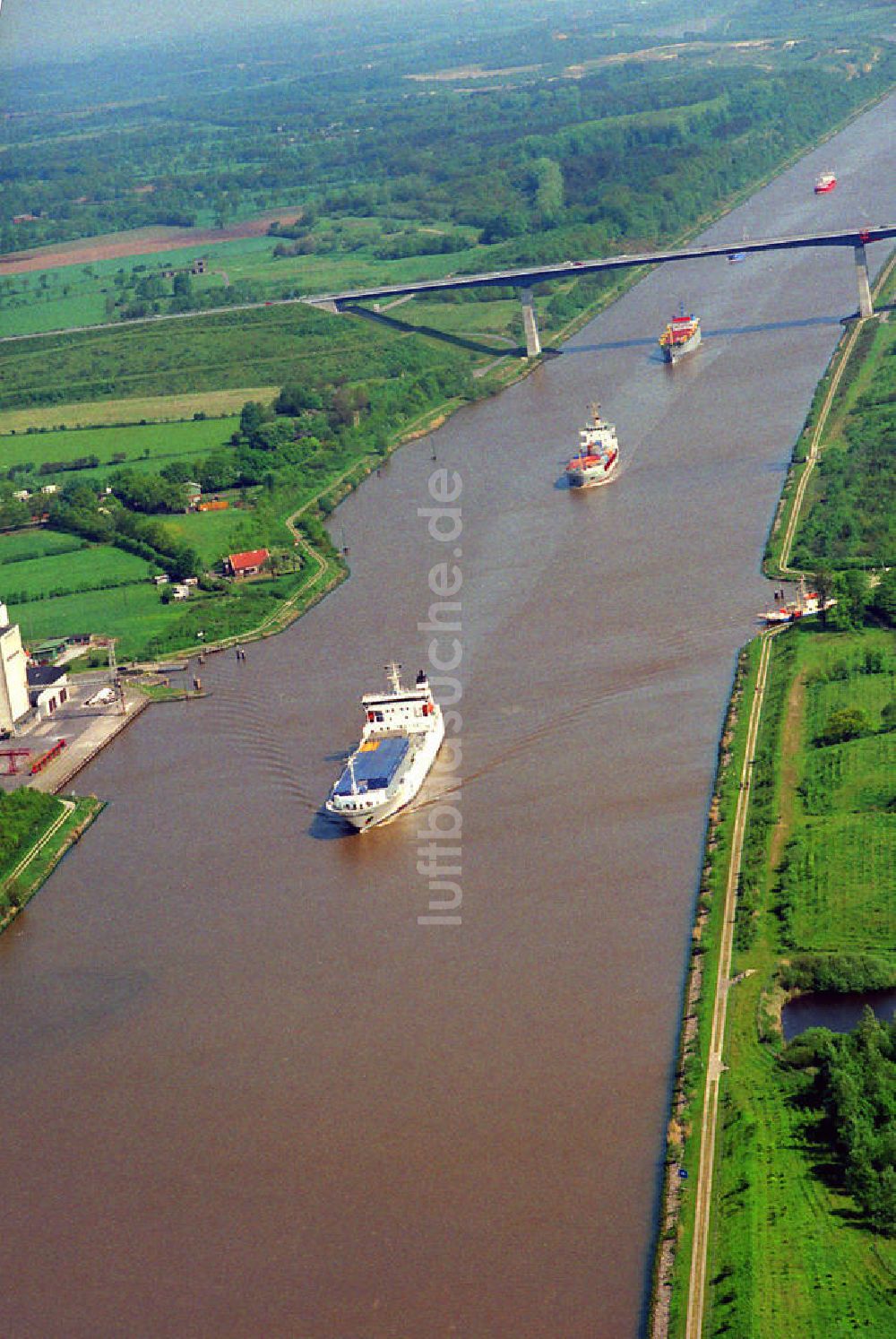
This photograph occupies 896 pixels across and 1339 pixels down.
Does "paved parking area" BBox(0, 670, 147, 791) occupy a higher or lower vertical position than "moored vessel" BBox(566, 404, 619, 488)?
lower

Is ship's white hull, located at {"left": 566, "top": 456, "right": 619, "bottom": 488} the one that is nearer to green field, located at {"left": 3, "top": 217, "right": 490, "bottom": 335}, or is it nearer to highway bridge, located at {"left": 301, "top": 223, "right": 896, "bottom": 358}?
highway bridge, located at {"left": 301, "top": 223, "right": 896, "bottom": 358}

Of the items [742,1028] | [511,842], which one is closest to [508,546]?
[511,842]

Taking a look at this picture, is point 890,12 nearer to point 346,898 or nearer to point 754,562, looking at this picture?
point 754,562

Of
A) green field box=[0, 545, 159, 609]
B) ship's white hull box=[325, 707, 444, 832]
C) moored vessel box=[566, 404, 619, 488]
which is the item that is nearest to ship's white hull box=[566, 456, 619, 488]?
moored vessel box=[566, 404, 619, 488]

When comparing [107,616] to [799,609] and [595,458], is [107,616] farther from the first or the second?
[799,609]

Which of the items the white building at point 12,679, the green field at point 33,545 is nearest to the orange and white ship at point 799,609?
the white building at point 12,679

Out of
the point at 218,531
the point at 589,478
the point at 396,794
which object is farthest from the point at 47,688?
the point at 589,478
